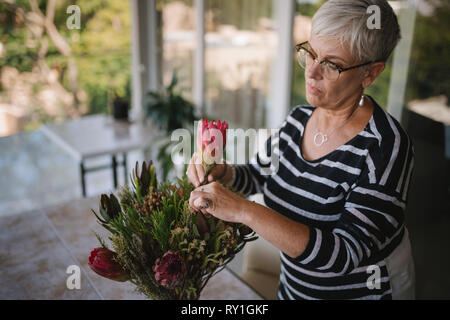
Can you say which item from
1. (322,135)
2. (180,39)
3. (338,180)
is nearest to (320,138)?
(322,135)

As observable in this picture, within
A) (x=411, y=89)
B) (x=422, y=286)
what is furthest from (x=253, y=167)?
Answer: (x=422, y=286)

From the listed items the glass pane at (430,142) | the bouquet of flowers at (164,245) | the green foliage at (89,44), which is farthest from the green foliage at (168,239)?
the green foliage at (89,44)

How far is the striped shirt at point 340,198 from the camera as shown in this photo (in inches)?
35.0

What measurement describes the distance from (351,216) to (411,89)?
1.26 meters

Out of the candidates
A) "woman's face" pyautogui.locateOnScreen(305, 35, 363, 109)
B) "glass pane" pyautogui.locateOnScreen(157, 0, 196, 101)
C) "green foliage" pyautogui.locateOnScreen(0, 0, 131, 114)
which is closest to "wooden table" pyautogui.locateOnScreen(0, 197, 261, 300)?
"woman's face" pyautogui.locateOnScreen(305, 35, 363, 109)

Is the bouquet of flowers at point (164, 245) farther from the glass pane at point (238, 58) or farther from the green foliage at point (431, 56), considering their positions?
the glass pane at point (238, 58)

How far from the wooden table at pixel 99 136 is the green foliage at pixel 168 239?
6.19ft

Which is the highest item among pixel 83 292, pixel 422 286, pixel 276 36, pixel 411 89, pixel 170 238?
pixel 276 36

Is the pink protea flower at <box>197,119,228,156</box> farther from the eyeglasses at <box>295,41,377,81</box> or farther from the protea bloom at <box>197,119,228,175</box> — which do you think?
the eyeglasses at <box>295,41,377,81</box>

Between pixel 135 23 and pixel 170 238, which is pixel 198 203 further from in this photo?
pixel 135 23

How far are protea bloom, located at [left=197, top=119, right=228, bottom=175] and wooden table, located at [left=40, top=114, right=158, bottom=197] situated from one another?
195cm

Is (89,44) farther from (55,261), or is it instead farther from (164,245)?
(164,245)

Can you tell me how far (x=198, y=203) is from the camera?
32.3 inches
